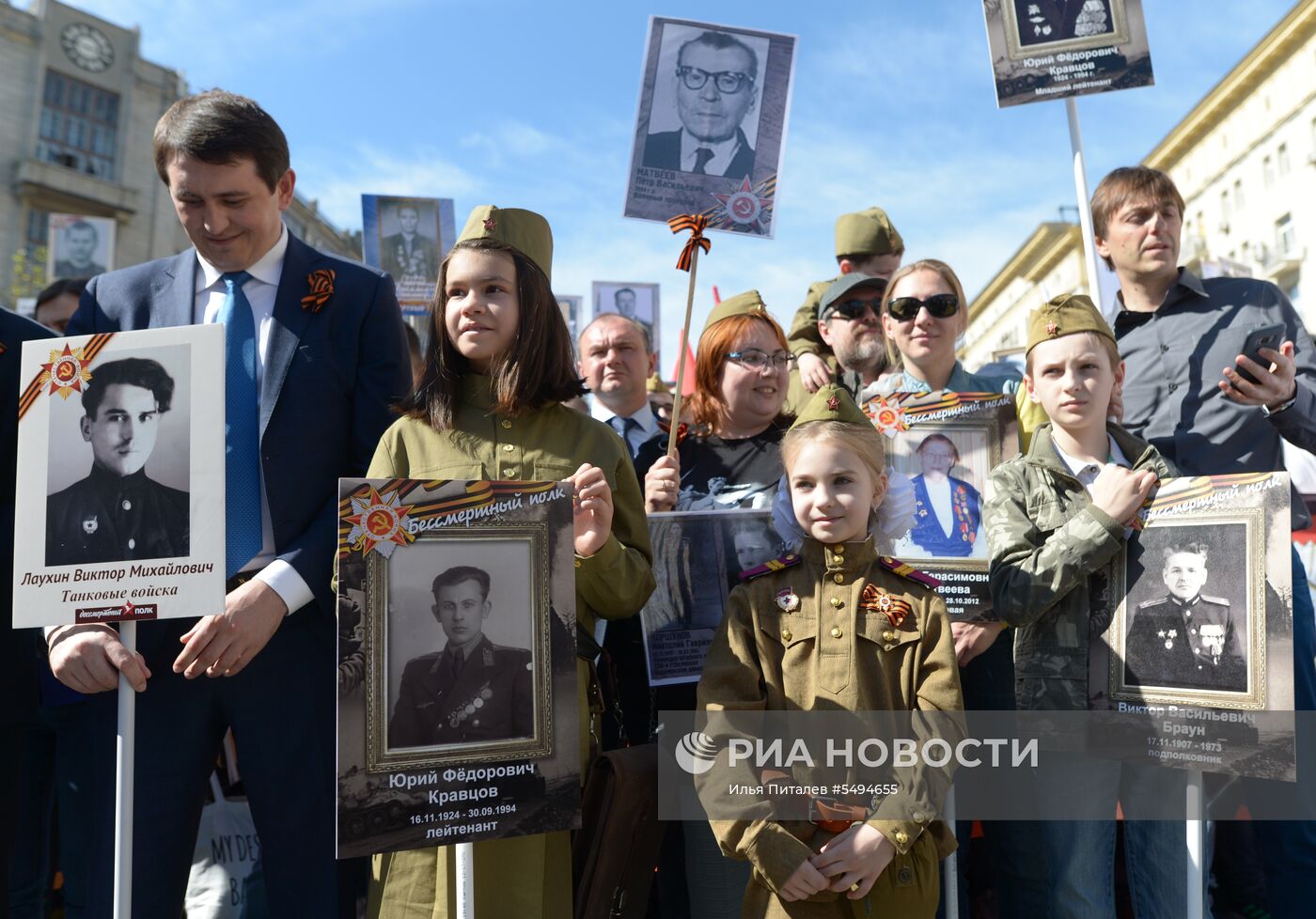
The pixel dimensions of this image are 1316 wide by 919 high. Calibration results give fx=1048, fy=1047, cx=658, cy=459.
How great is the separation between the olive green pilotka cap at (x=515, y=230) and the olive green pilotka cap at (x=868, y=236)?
2.70 m

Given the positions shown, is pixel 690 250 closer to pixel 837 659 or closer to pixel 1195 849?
pixel 837 659

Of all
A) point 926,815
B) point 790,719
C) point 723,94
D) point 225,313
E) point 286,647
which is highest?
point 723,94

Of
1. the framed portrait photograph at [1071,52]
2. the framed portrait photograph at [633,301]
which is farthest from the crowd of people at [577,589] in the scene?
the framed portrait photograph at [633,301]

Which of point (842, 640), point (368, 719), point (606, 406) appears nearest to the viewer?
point (368, 719)

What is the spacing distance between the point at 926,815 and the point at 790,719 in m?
0.41

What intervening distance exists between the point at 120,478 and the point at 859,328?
9.99 ft

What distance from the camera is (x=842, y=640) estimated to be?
2.78 m

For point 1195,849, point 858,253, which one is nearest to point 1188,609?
point 1195,849

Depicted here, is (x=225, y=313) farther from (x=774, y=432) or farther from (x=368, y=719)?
(x=774, y=432)

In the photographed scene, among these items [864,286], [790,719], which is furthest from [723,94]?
[790,719]

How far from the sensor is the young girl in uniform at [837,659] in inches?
102

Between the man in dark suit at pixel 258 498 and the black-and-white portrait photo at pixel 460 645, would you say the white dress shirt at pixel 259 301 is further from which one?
the black-and-white portrait photo at pixel 460 645

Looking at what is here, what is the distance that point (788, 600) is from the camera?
113 inches

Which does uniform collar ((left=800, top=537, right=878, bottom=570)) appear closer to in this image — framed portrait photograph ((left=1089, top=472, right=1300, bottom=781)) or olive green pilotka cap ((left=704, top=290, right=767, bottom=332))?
framed portrait photograph ((left=1089, top=472, right=1300, bottom=781))
